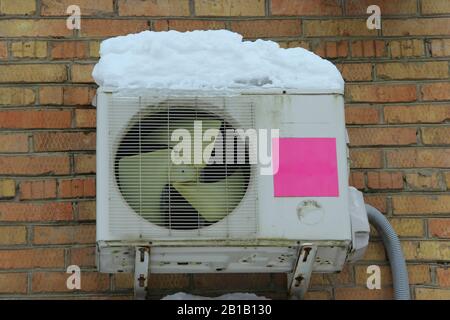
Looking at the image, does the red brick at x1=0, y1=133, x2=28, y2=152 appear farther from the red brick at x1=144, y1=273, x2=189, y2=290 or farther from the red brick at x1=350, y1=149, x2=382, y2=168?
the red brick at x1=350, y1=149, x2=382, y2=168

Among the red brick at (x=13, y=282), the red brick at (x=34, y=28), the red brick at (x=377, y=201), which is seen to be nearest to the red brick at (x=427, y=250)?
the red brick at (x=377, y=201)

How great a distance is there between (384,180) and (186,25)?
796 millimetres

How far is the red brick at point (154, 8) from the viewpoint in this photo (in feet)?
9.49

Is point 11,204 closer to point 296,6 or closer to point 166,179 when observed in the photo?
point 166,179

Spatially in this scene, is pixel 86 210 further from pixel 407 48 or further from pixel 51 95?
pixel 407 48

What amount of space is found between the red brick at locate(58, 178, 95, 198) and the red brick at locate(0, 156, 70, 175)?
0.04 metres

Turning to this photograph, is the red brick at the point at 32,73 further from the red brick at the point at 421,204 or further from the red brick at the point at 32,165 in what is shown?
the red brick at the point at 421,204

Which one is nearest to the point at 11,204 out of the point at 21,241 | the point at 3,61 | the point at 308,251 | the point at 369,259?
the point at 21,241

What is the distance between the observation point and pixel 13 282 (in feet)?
8.75

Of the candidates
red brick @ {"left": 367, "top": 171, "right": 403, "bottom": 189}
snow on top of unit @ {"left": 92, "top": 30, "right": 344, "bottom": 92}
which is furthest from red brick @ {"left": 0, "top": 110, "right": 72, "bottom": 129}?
red brick @ {"left": 367, "top": 171, "right": 403, "bottom": 189}

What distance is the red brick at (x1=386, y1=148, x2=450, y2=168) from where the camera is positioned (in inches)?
111

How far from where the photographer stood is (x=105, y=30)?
2877 mm

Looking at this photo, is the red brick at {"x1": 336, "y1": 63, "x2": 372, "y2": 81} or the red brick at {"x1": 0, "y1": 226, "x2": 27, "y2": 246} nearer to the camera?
the red brick at {"x1": 0, "y1": 226, "x2": 27, "y2": 246}

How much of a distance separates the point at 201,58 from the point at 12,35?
725mm
